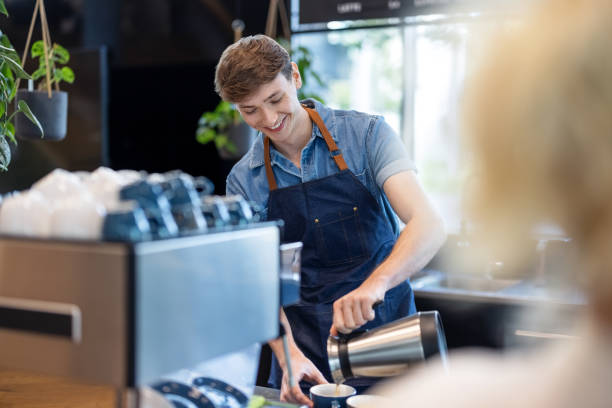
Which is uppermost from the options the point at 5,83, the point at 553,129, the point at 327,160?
the point at 5,83

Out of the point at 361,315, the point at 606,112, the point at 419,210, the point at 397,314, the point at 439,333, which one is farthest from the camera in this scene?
the point at 397,314

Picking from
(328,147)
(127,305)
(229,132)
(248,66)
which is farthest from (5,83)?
(229,132)

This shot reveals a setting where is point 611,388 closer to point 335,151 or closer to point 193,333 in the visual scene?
point 193,333

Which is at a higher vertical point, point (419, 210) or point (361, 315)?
point (419, 210)

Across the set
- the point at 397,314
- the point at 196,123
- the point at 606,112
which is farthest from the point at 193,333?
the point at 196,123

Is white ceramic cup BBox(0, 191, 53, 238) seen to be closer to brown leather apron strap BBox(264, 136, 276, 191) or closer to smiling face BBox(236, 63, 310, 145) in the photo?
smiling face BBox(236, 63, 310, 145)

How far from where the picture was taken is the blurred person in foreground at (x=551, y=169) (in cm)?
53

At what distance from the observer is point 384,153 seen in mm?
1922

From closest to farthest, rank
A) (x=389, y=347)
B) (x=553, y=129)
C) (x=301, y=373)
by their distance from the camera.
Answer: (x=553, y=129) < (x=389, y=347) < (x=301, y=373)

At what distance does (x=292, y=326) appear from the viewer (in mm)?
2020

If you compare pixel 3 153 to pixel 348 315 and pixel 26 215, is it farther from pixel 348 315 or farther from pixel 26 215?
pixel 348 315

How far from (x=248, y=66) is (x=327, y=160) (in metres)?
0.41

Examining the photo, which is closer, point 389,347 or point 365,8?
point 389,347

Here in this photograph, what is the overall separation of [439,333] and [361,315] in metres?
0.23
